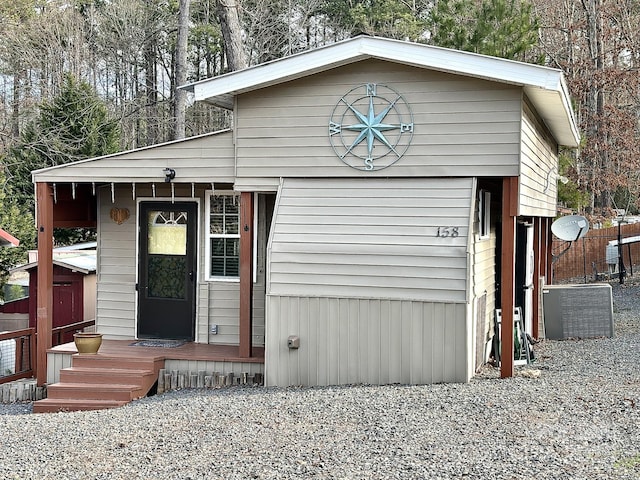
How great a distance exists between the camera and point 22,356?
36.0 feet

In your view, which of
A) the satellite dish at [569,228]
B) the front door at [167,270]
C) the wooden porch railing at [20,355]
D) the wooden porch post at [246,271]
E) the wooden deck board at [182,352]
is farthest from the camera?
the satellite dish at [569,228]

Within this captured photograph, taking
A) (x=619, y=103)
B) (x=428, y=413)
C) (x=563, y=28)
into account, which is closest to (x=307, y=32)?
(x=563, y=28)

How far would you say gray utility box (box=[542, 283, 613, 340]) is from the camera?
12.4 metres

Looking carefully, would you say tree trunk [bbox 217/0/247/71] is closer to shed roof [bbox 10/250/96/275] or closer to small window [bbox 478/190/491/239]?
shed roof [bbox 10/250/96/275]

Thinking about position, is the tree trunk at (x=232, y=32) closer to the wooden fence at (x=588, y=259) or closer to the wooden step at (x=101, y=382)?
the wooden step at (x=101, y=382)

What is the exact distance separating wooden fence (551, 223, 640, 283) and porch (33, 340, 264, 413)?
47.4 ft

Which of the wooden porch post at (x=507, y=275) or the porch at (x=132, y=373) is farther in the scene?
the porch at (x=132, y=373)

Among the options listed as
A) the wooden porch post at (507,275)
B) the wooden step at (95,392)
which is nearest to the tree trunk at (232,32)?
the wooden step at (95,392)

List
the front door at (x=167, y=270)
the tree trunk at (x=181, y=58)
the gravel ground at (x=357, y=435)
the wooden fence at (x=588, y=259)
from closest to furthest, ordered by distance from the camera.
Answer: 1. the gravel ground at (x=357, y=435)
2. the front door at (x=167, y=270)
3. the tree trunk at (x=181, y=58)
4. the wooden fence at (x=588, y=259)

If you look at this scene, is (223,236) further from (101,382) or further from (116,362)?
(101,382)

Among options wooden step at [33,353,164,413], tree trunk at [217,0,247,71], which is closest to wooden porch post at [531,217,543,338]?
wooden step at [33,353,164,413]

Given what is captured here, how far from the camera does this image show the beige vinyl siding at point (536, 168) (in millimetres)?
8984

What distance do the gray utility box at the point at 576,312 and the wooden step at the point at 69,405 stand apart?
6.91 meters

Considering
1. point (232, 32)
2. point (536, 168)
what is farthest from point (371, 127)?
point (232, 32)
